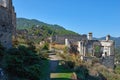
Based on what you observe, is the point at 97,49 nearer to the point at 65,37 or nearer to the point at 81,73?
the point at 65,37

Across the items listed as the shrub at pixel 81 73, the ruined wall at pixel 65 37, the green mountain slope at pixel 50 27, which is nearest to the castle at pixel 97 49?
the ruined wall at pixel 65 37

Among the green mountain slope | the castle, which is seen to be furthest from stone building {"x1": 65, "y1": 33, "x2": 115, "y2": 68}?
the green mountain slope

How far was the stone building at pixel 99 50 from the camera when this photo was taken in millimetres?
44812

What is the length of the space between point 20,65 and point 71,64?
1311cm

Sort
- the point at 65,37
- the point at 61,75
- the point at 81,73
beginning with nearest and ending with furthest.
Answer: the point at 61,75
the point at 81,73
the point at 65,37

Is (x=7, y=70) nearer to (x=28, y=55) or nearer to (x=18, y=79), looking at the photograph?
(x=18, y=79)

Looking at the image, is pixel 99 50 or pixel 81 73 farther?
pixel 99 50

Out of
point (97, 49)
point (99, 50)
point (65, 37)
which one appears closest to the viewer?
point (99, 50)

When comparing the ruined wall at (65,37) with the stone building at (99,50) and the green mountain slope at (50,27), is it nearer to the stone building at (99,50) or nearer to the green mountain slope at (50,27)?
the stone building at (99,50)

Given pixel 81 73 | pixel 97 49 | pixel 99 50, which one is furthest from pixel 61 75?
pixel 97 49

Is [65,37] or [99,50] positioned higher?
[65,37]

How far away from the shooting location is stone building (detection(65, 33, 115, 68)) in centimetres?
4481

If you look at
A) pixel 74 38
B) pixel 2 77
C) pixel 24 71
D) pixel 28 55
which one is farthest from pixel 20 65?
pixel 74 38

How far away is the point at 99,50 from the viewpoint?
47.8 m
